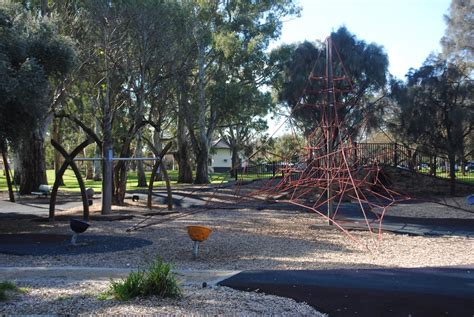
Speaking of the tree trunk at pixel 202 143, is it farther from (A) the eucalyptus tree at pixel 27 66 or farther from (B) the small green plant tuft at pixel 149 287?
(B) the small green plant tuft at pixel 149 287

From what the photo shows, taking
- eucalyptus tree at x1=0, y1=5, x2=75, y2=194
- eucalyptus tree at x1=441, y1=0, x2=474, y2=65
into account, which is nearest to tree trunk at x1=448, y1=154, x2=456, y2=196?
eucalyptus tree at x1=441, y1=0, x2=474, y2=65

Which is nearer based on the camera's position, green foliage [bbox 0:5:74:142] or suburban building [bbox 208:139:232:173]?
green foliage [bbox 0:5:74:142]

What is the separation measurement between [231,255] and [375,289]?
13.5 feet

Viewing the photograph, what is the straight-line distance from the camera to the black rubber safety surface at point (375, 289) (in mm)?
6059

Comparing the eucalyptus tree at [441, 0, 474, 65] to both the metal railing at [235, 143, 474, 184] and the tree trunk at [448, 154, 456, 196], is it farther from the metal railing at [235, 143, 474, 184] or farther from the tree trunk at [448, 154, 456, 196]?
the tree trunk at [448, 154, 456, 196]

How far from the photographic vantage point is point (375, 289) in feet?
22.3

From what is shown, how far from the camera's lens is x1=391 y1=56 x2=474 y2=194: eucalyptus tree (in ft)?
83.8

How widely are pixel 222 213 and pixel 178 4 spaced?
366 inches

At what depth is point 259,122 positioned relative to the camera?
5000cm

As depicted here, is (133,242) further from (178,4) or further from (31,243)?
(178,4)

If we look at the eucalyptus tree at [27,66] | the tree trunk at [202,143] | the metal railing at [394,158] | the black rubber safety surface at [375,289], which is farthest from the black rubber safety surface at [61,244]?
the tree trunk at [202,143]

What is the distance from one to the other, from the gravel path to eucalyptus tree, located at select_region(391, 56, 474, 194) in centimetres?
726

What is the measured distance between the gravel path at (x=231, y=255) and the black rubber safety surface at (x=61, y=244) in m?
0.40

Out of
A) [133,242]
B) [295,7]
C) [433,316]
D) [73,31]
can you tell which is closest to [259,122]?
[295,7]
